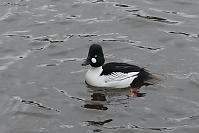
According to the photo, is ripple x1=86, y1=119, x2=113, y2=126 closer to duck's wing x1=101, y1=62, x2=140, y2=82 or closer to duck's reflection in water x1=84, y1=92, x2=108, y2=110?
duck's reflection in water x1=84, y1=92, x2=108, y2=110

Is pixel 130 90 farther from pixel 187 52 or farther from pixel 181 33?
pixel 181 33

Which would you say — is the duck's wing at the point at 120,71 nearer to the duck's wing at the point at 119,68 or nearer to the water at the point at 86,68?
the duck's wing at the point at 119,68

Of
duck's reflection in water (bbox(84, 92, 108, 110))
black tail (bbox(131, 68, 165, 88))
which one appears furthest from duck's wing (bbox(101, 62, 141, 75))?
duck's reflection in water (bbox(84, 92, 108, 110))

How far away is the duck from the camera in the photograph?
50.3 ft

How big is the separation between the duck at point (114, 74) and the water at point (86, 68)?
0.27m

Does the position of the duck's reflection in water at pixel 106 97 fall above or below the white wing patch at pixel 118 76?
below

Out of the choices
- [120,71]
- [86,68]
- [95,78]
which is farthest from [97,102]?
[86,68]

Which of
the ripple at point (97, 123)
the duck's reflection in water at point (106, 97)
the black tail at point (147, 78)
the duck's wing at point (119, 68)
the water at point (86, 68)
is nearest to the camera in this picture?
the ripple at point (97, 123)

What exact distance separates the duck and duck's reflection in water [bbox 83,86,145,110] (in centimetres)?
14

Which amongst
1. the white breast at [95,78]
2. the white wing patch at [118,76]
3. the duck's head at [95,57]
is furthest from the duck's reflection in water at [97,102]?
the duck's head at [95,57]

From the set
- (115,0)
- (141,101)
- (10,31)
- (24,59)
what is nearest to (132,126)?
(141,101)

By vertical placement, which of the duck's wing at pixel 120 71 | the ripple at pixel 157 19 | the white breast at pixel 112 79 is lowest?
the white breast at pixel 112 79

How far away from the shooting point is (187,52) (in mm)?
17328

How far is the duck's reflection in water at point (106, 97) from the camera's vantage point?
14.6 meters
